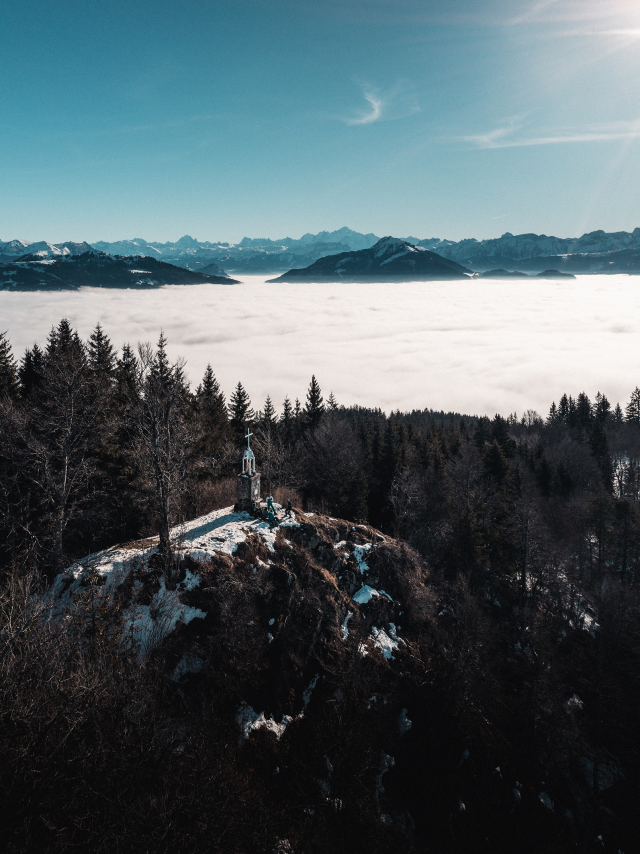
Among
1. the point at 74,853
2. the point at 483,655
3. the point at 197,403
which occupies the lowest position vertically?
the point at 483,655

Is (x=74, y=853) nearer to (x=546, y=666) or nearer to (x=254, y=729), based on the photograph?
(x=254, y=729)

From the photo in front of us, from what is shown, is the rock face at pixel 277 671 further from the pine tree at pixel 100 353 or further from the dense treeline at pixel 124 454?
the pine tree at pixel 100 353

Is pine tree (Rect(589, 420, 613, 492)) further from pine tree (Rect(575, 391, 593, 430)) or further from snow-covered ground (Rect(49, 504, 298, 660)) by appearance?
snow-covered ground (Rect(49, 504, 298, 660))

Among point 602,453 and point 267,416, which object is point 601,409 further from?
point 267,416

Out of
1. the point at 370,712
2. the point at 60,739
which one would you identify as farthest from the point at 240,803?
the point at 370,712

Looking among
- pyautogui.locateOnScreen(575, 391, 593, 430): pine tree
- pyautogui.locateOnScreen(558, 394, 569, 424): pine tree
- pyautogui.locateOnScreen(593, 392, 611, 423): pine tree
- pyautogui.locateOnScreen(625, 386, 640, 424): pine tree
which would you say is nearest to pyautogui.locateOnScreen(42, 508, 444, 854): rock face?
pyautogui.locateOnScreen(593, 392, 611, 423): pine tree

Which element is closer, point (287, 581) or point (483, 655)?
point (287, 581)
